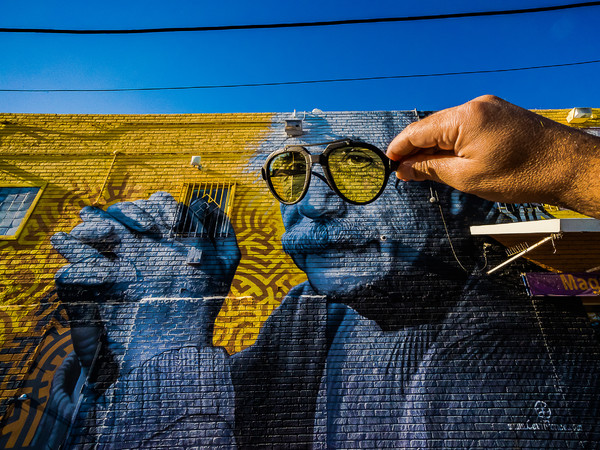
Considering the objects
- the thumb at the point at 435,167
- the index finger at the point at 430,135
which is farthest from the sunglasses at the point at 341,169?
the index finger at the point at 430,135

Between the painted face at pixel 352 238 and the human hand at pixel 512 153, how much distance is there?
5140 mm

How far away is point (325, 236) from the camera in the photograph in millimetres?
7062

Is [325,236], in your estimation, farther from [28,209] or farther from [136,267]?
[28,209]

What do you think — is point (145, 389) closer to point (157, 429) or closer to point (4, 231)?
point (157, 429)

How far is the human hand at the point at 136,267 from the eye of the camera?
240 inches

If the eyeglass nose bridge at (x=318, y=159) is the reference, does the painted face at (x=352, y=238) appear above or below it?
above

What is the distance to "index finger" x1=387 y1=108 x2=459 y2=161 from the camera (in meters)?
1.58

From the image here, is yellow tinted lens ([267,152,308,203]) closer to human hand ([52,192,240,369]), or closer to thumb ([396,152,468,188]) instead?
thumb ([396,152,468,188])

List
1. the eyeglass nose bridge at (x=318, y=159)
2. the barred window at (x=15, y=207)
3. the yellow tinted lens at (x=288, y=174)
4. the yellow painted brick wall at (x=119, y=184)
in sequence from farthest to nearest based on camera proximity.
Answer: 1. the barred window at (x=15, y=207)
2. the yellow painted brick wall at (x=119, y=184)
3. the yellow tinted lens at (x=288, y=174)
4. the eyeglass nose bridge at (x=318, y=159)

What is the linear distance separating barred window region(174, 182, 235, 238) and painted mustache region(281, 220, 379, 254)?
175cm

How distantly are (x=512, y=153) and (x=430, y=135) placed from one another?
44 cm

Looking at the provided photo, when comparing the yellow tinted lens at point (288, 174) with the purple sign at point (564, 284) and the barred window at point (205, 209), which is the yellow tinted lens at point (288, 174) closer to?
the barred window at point (205, 209)

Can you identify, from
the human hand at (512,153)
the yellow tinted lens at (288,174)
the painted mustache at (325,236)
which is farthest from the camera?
the painted mustache at (325,236)

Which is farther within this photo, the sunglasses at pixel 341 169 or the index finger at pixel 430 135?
the sunglasses at pixel 341 169
